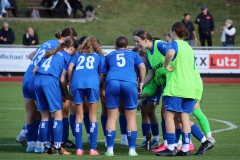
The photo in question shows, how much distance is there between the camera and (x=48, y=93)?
440 inches

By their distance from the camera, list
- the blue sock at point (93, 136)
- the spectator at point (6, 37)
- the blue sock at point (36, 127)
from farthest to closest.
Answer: the spectator at point (6, 37) → the blue sock at point (36, 127) → the blue sock at point (93, 136)

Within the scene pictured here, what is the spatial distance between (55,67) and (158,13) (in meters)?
27.1

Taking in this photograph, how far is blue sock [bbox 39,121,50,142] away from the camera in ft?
37.1

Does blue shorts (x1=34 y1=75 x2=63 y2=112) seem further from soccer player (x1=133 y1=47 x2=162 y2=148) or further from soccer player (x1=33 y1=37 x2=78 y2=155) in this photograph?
soccer player (x1=133 y1=47 x2=162 y2=148)

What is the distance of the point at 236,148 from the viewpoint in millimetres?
12016

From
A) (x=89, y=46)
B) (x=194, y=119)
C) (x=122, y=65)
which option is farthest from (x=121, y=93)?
(x=194, y=119)

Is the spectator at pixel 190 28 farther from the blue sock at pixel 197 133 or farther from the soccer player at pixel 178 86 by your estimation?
the soccer player at pixel 178 86

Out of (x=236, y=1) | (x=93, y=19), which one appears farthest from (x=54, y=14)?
(x=236, y=1)

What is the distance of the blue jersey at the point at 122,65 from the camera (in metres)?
11.1

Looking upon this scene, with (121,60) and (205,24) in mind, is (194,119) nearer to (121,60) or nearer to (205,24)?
(121,60)

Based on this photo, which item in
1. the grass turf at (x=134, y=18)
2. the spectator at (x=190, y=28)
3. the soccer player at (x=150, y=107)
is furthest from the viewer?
the grass turf at (x=134, y=18)

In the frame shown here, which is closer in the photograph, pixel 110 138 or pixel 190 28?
pixel 110 138

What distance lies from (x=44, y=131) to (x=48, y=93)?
676 mm

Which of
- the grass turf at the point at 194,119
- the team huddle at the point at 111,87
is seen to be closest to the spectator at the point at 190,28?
the grass turf at the point at 194,119
